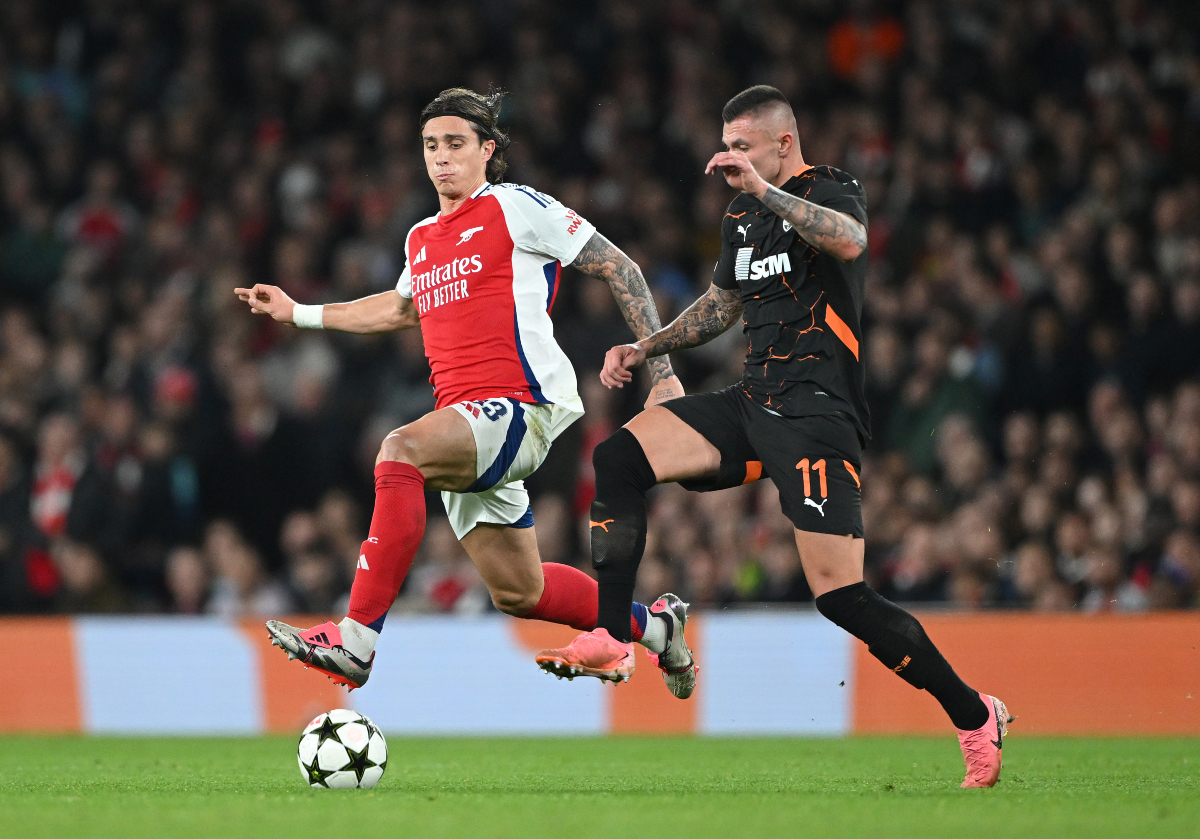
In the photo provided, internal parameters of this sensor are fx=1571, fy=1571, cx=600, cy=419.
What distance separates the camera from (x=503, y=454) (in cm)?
572

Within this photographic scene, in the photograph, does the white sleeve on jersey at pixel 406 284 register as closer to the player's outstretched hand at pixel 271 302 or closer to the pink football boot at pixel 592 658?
the player's outstretched hand at pixel 271 302

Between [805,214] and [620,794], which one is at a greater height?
[805,214]

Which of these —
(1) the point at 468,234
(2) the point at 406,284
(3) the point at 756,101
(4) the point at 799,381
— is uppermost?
(3) the point at 756,101

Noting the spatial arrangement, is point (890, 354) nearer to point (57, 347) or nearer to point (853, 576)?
point (853, 576)

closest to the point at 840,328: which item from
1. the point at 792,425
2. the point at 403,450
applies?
the point at 792,425

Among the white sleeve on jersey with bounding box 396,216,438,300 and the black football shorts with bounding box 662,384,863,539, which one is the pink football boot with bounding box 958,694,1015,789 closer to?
the black football shorts with bounding box 662,384,863,539

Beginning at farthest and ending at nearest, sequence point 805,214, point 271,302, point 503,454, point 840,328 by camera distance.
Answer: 1. point 271,302
2. point 503,454
3. point 840,328
4. point 805,214

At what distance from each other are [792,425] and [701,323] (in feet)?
2.04

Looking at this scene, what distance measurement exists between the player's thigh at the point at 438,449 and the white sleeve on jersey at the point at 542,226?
768mm

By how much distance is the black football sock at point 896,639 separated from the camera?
5.38 m

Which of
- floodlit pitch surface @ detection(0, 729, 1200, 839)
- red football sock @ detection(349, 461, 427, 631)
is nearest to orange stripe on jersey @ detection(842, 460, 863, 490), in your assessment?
floodlit pitch surface @ detection(0, 729, 1200, 839)

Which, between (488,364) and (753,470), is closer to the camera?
(753,470)

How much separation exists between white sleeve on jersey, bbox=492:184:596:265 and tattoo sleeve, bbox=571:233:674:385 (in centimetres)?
5

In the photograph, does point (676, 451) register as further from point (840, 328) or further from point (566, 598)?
point (566, 598)
